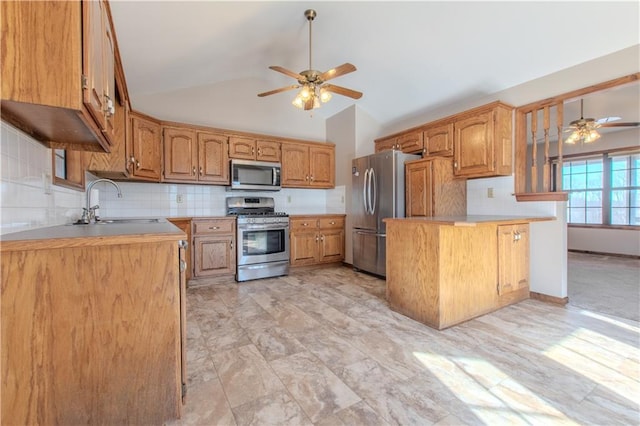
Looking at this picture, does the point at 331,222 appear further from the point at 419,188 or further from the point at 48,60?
the point at 48,60

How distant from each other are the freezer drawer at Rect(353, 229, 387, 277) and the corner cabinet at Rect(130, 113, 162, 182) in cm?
292

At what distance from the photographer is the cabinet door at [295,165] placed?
454cm

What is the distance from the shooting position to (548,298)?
9.84 feet

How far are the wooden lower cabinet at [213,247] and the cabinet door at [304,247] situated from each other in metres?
0.89

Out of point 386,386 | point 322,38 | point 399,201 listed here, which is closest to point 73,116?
point 386,386

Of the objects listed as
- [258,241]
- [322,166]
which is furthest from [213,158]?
[322,166]

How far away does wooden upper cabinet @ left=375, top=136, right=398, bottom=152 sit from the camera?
14.3 ft

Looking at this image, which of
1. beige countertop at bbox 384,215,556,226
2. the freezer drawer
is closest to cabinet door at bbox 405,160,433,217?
the freezer drawer

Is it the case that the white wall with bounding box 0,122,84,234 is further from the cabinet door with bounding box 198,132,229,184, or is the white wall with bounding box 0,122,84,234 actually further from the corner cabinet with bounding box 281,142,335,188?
the corner cabinet with bounding box 281,142,335,188

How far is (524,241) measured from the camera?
9.98 feet

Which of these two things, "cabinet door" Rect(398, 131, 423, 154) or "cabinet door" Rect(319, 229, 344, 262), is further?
"cabinet door" Rect(319, 229, 344, 262)

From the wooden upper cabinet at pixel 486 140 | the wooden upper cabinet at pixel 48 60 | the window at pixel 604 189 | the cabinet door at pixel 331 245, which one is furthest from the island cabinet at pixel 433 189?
the window at pixel 604 189

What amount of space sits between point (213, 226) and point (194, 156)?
1.01 meters

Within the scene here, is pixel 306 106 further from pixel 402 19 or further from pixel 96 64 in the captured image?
pixel 96 64
